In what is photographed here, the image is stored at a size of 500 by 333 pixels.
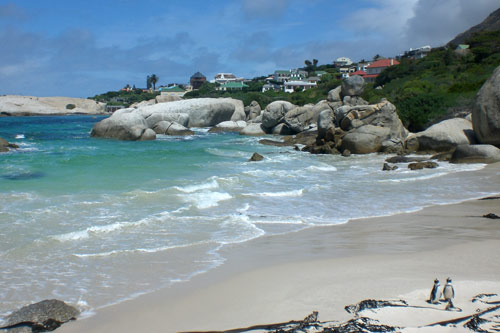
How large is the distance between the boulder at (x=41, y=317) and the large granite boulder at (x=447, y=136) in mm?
19345

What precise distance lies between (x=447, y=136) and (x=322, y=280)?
1739cm

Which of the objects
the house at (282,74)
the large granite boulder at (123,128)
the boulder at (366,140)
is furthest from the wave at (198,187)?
the house at (282,74)

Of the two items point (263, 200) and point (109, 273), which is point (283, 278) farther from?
point (263, 200)

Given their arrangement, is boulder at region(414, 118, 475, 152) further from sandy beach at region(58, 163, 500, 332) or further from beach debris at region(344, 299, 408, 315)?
beach debris at region(344, 299, 408, 315)

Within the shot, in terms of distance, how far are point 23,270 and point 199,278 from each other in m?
2.57

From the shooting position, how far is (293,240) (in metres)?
8.55

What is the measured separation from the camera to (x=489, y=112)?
62.4ft

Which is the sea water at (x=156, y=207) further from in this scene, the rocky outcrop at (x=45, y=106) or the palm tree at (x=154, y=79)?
the palm tree at (x=154, y=79)

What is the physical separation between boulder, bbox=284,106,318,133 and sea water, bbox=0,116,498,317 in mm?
11869

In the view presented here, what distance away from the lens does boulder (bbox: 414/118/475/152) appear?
21047 mm

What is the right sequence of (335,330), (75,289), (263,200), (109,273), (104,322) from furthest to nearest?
(263,200)
(109,273)
(75,289)
(104,322)
(335,330)

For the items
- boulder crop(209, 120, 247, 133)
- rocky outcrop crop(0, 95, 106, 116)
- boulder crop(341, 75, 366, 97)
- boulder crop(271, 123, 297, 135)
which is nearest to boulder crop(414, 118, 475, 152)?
boulder crop(341, 75, 366, 97)

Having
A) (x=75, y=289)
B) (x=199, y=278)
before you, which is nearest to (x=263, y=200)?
(x=199, y=278)

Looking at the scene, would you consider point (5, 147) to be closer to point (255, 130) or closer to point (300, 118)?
point (255, 130)
